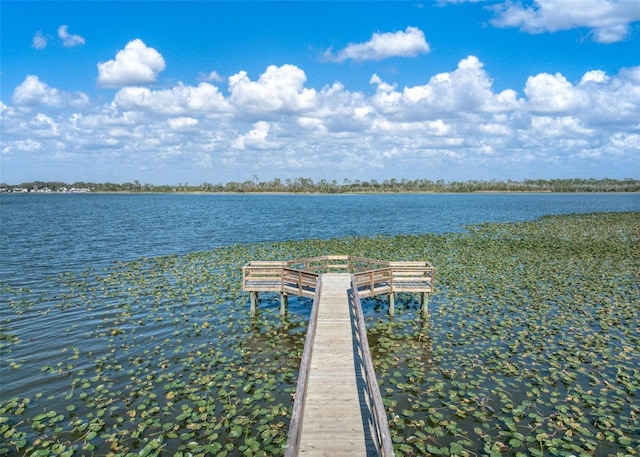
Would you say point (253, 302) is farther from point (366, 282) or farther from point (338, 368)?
point (338, 368)

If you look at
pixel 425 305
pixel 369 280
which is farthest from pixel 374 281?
pixel 425 305

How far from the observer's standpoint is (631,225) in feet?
168

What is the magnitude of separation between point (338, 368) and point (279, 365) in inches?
127

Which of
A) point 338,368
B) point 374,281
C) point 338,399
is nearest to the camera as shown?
point 338,399

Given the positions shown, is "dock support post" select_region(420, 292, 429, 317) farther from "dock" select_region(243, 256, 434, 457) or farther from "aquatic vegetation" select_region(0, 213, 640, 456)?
"aquatic vegetation" select_region(0, 213, 640, 456)

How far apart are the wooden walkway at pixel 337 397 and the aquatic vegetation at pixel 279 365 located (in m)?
1.25

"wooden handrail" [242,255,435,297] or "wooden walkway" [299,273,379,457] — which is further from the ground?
"wooden handrail" [242,255,435,297]

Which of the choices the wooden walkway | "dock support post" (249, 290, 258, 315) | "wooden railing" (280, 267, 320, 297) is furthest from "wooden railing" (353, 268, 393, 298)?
"dock support post" (249, 290, 258, 315)

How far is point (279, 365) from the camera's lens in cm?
1402

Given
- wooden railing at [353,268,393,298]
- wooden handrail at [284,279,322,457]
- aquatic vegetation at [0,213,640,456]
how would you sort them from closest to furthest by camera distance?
wooden handrail at [284,279,322,457] < aquatic vegetation at [0,213,640,456] < wooden railing at [353,268,393,298]

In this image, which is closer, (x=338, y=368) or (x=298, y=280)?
(x=338, y=368)

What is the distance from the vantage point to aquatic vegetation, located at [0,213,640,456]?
396 inches

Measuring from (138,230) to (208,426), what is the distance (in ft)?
160

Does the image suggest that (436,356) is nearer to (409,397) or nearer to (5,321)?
(409,397)
